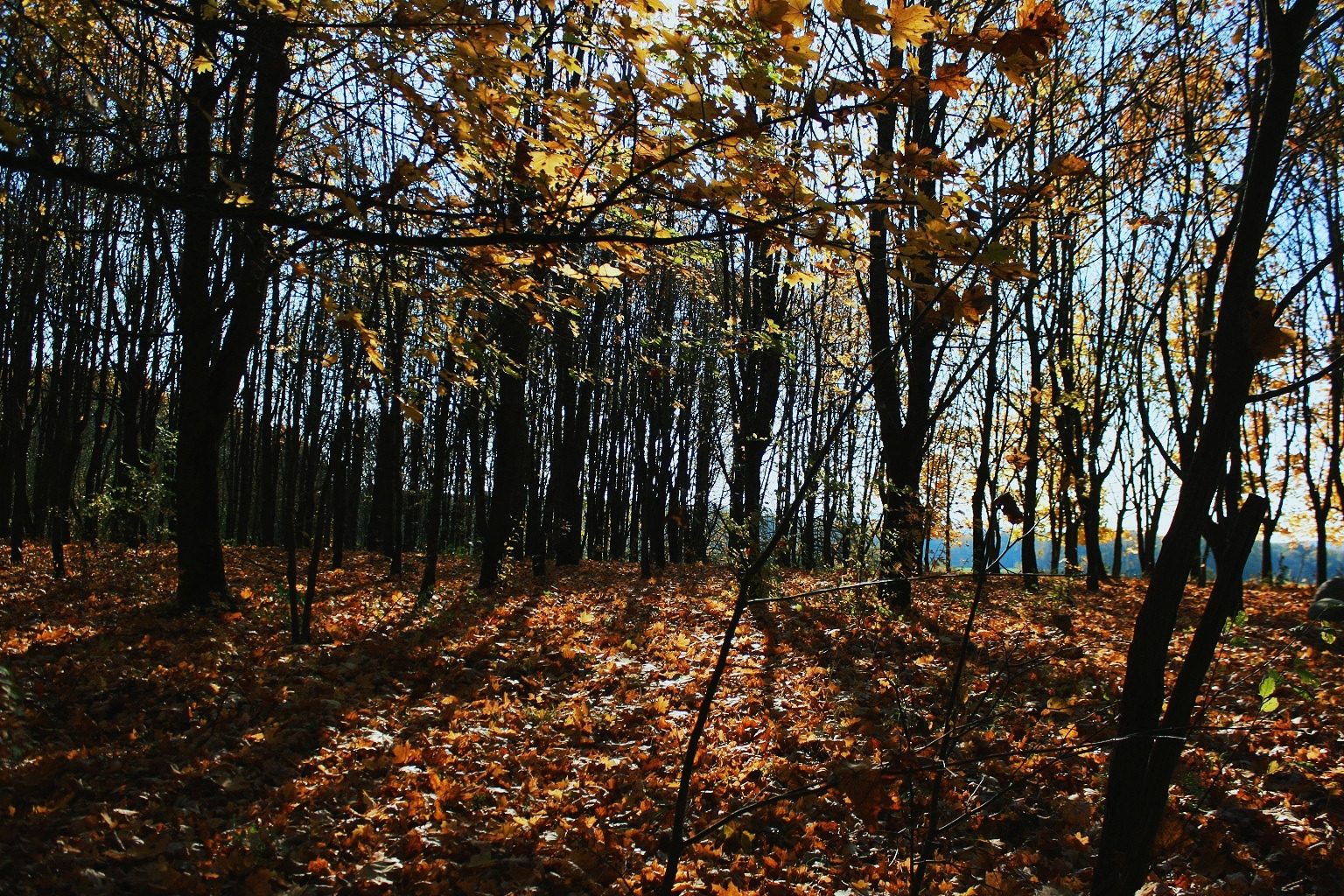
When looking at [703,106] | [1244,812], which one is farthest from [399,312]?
[1244,812]

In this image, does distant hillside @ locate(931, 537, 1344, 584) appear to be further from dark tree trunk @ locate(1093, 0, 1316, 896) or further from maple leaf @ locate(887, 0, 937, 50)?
maple leaf @ locate(887, 0, 937, 50)

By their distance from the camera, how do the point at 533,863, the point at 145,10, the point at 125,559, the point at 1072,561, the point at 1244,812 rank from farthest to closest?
the point at 1072,561 → the point at 125,559 → the point at 1244,812 → the point at 533,863 → the point at 145,10

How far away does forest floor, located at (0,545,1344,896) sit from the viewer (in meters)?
3.51

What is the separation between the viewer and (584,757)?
16.2 ft

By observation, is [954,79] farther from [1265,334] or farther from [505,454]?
[505,454]

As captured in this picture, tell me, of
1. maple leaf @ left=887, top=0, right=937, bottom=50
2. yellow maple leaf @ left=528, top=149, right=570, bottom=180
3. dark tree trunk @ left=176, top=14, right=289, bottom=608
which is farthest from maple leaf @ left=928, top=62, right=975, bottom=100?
dark tree trunk @ left=176, top=14, right=289, bottom=608

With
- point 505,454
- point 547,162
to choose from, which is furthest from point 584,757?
point 505,454

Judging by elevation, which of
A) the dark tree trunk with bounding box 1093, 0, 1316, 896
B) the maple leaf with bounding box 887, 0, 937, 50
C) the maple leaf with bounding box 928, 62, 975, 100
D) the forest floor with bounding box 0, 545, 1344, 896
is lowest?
the forest floor with bounding box 0, 545, 1344, 896

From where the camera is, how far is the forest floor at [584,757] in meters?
3.51

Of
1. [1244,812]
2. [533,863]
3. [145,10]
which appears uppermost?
[145,10]

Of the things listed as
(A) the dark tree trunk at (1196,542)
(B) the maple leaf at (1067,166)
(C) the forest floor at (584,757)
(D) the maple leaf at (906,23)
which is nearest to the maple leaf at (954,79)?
(D) the maple leaf at (906,23)

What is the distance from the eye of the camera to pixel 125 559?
398 inches

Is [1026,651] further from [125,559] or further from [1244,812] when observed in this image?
[125,559]

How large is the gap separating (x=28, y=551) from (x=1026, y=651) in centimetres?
1449
